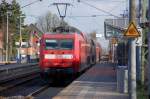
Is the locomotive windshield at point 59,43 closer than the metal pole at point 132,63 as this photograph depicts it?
No

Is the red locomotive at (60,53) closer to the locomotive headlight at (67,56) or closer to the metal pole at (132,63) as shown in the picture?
the locomotive headlight at (67,56)

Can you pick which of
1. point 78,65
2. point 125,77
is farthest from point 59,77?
point 125,77

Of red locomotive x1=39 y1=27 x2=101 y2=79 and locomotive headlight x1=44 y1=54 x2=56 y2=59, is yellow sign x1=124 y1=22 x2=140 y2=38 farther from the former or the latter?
locomotive headlight x1=44 y1=54 x2=56 y2=59

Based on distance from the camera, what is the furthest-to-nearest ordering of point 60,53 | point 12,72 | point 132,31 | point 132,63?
point 12,72, point 60,53, point 132,63, point 132,31

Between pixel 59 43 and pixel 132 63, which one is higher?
pixel 59 43

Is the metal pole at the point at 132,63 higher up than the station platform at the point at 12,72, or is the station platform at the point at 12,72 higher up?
the metal pole at the point at 132,63

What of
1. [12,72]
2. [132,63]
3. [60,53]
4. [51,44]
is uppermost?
[51,44]

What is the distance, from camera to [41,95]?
90.1ft

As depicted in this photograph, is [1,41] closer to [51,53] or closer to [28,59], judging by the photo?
[28,59]

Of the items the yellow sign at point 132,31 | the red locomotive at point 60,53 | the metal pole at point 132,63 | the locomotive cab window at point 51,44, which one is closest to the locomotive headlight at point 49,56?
the red locomotive at point 60,53

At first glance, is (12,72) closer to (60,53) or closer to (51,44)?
(51,44)

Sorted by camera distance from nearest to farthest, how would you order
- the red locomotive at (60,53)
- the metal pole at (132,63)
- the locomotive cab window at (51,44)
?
the metal pole at (132,63), the red locomotive at (60,53), the locomotive cab window at (51,44)

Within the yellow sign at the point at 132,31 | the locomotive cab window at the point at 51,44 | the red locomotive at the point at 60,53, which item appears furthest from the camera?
the locomotive cab window at the point at 51,44

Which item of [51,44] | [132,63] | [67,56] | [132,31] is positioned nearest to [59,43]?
[51,44]
